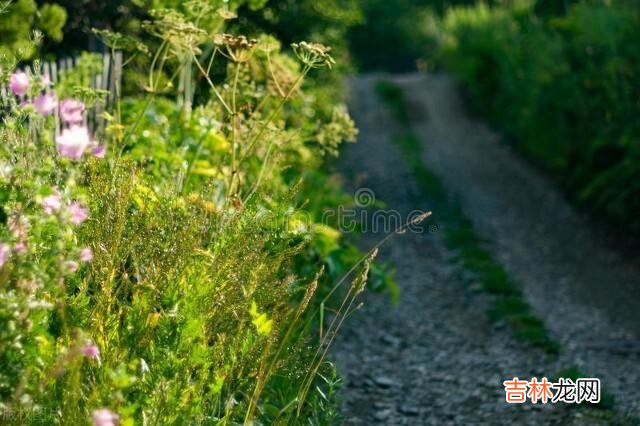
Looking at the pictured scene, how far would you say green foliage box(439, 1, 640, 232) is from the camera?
793 cm

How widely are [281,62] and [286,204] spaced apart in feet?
7.86

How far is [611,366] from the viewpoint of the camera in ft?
16.8

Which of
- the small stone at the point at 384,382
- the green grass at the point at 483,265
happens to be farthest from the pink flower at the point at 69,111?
the green grass at the point at 483,265

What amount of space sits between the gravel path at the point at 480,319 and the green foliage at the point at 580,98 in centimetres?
41

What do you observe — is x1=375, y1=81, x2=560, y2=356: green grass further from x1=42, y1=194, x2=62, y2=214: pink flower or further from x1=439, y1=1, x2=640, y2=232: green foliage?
x1=42, y1=194, x2=62, y2=214: pink flower

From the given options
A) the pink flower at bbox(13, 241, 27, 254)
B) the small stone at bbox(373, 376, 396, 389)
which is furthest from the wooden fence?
the pink flower at bbox(13, 241, 27, 254)

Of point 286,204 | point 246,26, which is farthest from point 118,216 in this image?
point 246,26

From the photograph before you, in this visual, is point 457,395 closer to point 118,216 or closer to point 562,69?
point 118,216

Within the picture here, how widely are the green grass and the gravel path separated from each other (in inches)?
3.5

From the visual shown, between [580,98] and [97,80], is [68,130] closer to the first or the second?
[97,80]

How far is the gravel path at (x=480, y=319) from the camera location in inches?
181

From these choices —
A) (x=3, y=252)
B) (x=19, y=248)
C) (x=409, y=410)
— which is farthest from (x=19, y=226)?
(x=409, y=410)

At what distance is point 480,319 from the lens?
19.9ft

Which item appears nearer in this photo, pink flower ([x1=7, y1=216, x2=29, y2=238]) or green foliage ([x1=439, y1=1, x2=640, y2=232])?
pink flower ([x1=7, y1=216, x2=29, y2=238])
